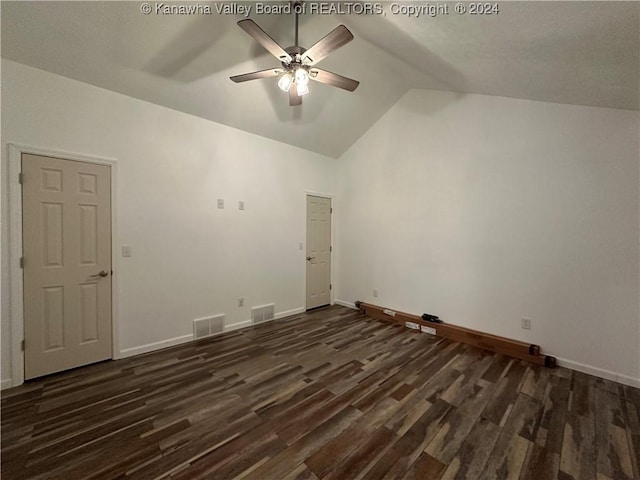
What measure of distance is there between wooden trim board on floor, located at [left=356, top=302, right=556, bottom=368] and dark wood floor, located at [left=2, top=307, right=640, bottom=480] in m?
0.16

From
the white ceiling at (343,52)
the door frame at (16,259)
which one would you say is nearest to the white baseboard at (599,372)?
the white ceiling at (343,52)

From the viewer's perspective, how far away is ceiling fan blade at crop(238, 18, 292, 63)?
190 cm

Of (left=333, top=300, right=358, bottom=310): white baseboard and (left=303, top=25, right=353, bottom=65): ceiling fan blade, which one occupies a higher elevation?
(left=303, top=25, right=353, bottom=65): ceiling fan blade

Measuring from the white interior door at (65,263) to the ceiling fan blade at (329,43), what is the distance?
2.50 meters

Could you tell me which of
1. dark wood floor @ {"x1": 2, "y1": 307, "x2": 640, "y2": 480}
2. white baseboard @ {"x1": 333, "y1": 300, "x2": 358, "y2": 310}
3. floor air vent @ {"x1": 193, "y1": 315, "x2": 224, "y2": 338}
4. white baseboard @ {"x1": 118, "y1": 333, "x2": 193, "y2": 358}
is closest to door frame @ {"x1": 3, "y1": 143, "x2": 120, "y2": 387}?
dark wood floor @ {"x1": 2, "y1": 307, "x2": 640, "y2": 480}

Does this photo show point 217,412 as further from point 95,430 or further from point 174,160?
point 174,160

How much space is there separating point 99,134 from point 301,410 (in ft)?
11.3

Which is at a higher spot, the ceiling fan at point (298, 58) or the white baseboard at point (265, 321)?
the ceiling fan at point (298, 58)

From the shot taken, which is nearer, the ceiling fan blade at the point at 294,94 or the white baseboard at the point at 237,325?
the ceiling fan blade at the point at 294,94

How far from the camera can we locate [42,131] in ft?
8.09

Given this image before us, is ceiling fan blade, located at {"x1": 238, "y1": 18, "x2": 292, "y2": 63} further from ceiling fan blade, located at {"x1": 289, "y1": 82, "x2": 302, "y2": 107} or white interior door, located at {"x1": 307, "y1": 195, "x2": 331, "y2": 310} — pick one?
white interior door, located at {"x1": 307, "y1": 195, "x2": 331, "y2": 310}

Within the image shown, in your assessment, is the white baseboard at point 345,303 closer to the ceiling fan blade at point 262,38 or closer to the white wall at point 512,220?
the white wall at point 512,220

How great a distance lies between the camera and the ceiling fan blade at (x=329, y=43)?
1.94 meters

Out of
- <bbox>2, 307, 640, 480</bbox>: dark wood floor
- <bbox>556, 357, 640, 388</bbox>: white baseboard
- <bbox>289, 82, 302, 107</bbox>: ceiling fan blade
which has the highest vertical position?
<bbox>289, 82, 302, 107</bbox>: ceiling fan blade
